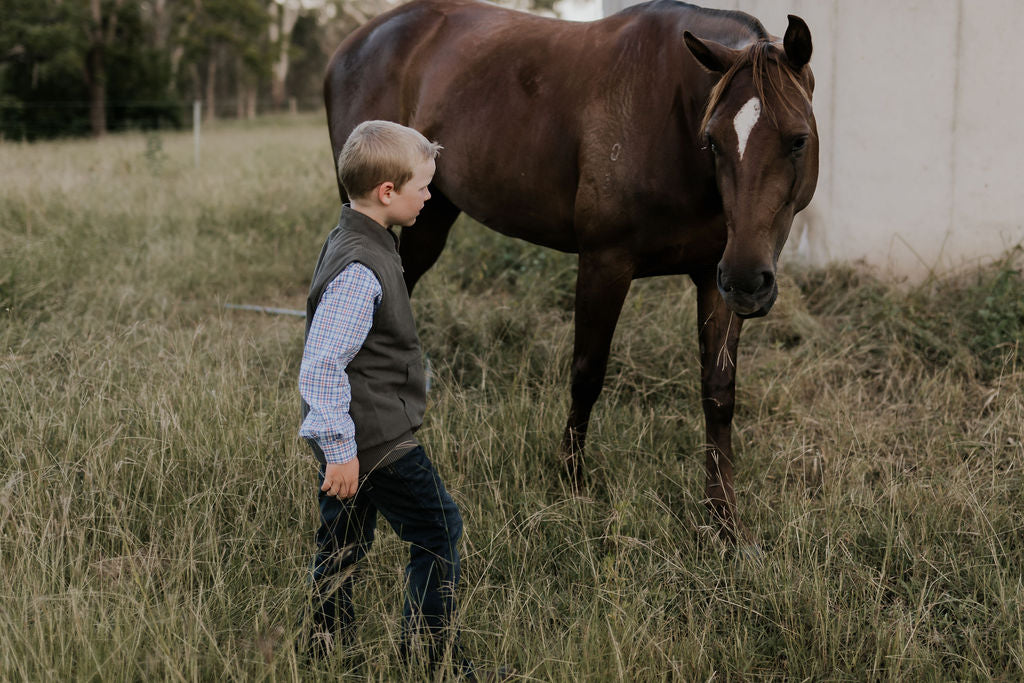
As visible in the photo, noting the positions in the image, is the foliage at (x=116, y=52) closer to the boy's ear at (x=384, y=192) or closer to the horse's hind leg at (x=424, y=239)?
the horse's hind leg at (x=424, y=239)

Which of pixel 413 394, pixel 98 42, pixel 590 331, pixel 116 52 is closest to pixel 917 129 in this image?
pixel 590 331

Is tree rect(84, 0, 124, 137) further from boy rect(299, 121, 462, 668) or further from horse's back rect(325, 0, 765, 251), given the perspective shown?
boy rect(299, 121, 462, 668)

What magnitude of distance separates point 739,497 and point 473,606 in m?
1.32

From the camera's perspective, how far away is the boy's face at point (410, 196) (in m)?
2.19

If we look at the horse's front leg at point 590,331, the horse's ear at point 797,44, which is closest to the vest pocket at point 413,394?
the horse's front leg at point 590,331

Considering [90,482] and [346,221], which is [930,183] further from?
[90,482]

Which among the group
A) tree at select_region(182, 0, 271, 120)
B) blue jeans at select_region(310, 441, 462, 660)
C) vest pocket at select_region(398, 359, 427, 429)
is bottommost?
blue jeans at select_region(310, 441, 462, 660)

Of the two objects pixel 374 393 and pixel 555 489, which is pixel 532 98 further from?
pixel 374 393

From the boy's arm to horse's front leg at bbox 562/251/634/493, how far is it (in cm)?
134

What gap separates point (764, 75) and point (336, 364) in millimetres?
1557

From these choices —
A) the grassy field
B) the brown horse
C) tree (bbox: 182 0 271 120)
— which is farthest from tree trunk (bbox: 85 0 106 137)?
the brown horse

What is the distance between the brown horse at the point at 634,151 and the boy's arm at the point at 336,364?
1165 millimetres

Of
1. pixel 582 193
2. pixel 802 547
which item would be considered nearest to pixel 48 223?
pixel 582 193

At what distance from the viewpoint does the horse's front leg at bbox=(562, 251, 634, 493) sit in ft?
10.9
